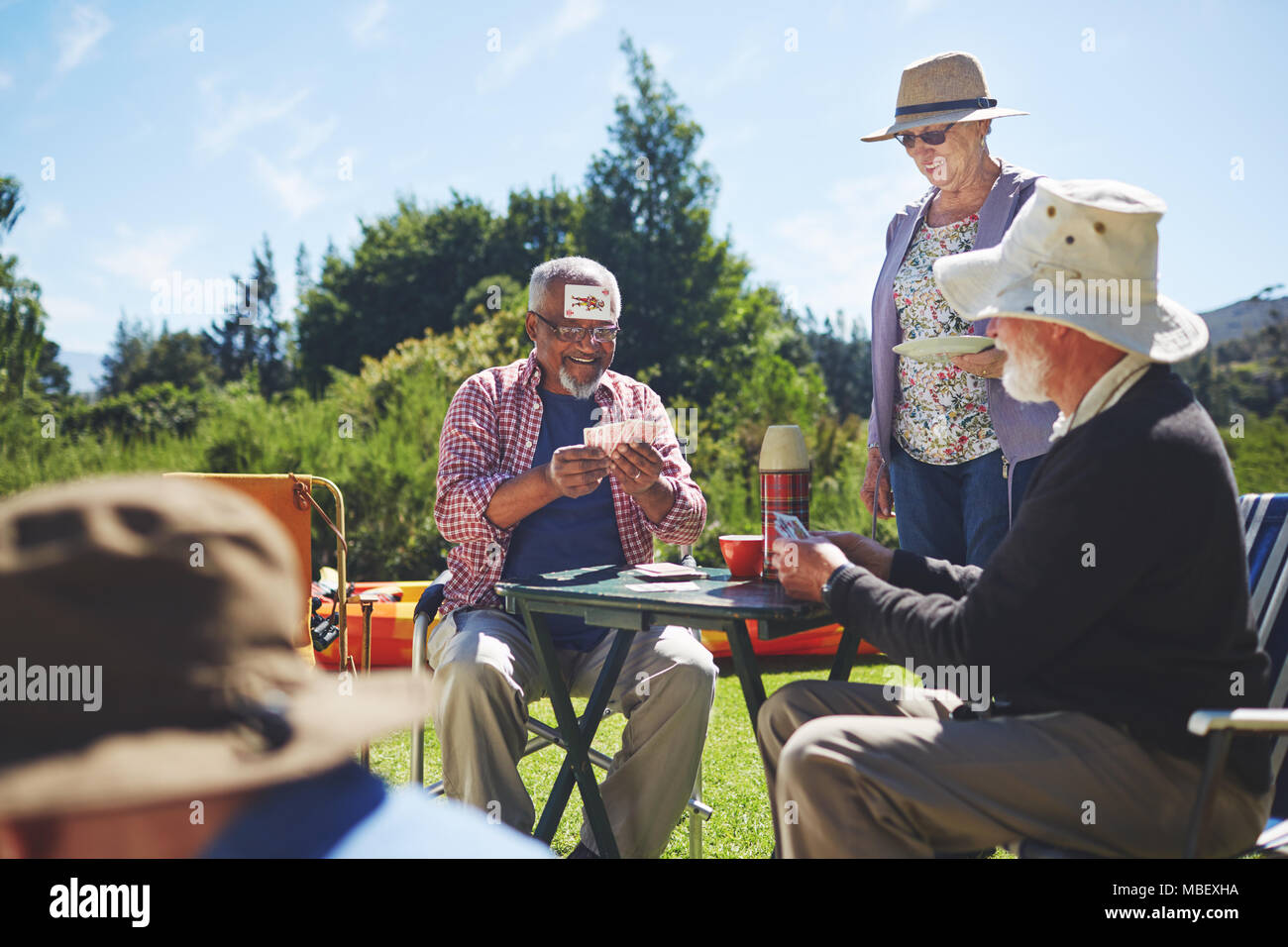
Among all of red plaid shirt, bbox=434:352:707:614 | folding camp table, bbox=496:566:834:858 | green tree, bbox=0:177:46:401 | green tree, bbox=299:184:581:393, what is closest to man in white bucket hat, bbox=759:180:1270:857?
folding camp table, bbox=496:566:834:858

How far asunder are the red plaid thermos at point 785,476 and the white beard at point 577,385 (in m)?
1.09

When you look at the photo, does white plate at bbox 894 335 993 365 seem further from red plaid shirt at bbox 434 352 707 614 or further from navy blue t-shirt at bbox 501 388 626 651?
navy blue t-shirt at bbox 501 388 626 651

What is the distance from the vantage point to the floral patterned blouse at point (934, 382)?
332 centimetres

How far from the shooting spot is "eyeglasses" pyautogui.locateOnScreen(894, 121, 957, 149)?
3.32 metres

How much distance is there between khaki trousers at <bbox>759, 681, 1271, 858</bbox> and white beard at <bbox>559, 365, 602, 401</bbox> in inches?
72.7

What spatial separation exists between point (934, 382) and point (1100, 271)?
1.60 m

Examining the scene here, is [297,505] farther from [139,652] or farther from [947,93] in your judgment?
[139,652]

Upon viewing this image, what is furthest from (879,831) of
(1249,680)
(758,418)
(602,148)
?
(602,148)

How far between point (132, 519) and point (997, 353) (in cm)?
269

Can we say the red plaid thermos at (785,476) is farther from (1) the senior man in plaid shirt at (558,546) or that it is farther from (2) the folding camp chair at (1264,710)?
(2) the folding camp chair at (1264,710)

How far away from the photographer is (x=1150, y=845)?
5.45 feet

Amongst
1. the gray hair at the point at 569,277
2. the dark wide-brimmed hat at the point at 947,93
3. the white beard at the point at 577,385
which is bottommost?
the white beard at the point at 577,385

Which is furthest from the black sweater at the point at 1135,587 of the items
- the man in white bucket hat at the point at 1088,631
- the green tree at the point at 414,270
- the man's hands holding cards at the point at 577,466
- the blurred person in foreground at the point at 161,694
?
the green tree at the point at 414,270
